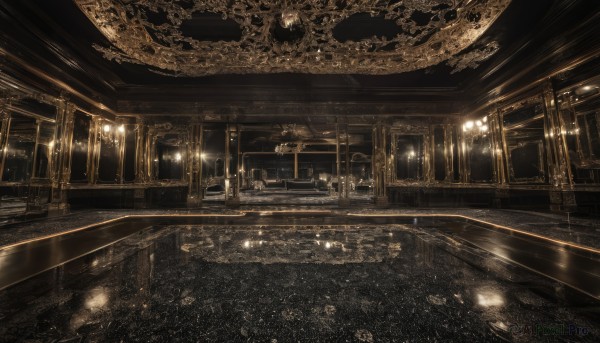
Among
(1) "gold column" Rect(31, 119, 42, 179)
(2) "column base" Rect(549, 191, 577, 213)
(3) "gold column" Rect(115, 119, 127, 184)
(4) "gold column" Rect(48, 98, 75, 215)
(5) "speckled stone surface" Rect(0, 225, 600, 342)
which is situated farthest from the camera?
(3) "gold column" Rect(115, 119, 127, 184)

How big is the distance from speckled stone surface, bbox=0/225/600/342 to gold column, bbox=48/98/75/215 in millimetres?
4275

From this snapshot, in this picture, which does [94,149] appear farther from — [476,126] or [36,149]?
[476,126]

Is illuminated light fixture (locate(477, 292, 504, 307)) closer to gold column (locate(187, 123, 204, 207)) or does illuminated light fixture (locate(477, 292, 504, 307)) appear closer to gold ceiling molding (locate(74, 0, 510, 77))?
gold ceiling molding (locate(74, 0, 510, 77))

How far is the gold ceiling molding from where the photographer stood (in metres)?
3.39

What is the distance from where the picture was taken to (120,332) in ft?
3.24

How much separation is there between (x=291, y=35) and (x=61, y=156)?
219 inches

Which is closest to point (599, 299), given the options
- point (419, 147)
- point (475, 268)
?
point (475, 268)

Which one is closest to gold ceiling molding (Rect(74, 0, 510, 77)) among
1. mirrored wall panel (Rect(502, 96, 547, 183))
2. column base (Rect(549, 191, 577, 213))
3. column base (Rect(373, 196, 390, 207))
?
mirrored wall panel (Rect(502, 96, 547, 183))

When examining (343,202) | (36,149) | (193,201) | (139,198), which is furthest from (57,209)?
(343,202)

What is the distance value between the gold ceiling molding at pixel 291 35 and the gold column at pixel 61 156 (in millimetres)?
1587

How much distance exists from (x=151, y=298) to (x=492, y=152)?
7.52 metres

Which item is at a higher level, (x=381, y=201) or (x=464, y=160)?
(x=464, y=160)

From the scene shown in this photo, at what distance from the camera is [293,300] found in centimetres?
126

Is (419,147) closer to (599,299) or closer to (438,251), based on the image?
(438,251)
